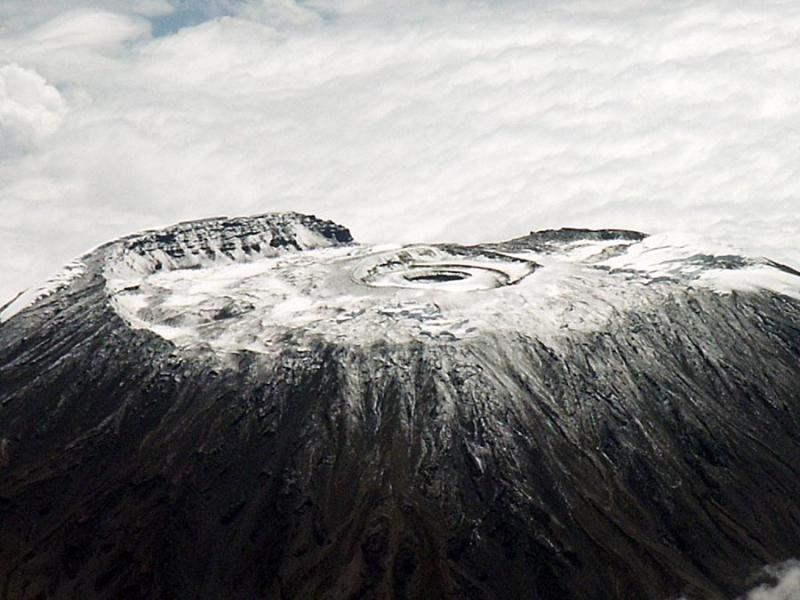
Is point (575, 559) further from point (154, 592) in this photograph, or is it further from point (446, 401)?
point (154, 592)

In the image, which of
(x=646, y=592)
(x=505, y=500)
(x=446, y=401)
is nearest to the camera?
(x=646, y=592)

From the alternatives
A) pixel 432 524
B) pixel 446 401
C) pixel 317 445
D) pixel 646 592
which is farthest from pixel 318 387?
pixel 646 592

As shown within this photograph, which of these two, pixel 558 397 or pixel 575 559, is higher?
pixel 558 397

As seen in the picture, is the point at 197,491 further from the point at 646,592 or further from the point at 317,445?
the point at 646,592

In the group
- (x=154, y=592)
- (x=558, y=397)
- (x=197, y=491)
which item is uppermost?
(x=558, y=397)

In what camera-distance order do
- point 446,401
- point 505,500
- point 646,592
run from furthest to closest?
point 446,401
point 505,500
point 646,592

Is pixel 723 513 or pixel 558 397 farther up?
pixel 558 397

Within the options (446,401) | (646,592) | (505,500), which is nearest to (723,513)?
(646,592)

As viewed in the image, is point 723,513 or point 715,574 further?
point 723,513

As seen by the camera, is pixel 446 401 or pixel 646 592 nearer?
pixel 646 592
